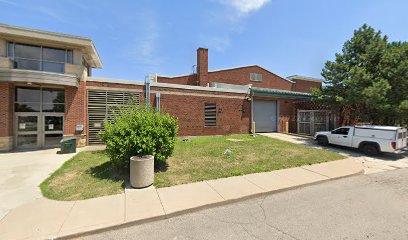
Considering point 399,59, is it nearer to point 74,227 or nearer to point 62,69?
point 74,227

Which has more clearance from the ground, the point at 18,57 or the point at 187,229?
the point at 18,57

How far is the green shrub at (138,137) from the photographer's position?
6285 mm

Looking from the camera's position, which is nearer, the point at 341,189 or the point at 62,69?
the point at 341,189

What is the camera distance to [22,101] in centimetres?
1134

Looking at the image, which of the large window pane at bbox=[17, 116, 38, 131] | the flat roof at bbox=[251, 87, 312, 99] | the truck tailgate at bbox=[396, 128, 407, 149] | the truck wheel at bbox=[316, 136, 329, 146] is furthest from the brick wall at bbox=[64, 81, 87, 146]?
the truck tailgate at bbox=[396, 128, 407, 149]

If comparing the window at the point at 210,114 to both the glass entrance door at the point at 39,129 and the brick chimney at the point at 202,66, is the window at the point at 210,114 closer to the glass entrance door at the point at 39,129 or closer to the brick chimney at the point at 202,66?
the brick chimney at the point at 202,66

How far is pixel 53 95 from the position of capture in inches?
468

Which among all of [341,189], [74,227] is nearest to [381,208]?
[341,189]

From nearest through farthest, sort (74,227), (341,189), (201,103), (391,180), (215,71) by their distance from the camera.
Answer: (74,227)
(341,189)
(391,180)
(201,103)
(215,71)

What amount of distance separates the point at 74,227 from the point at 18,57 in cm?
1231

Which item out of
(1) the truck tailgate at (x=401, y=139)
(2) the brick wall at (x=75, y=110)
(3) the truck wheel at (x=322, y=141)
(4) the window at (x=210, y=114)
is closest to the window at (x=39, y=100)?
(2) the brick wall at (x=75, y=110)

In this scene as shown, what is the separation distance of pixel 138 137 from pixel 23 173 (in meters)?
4.71

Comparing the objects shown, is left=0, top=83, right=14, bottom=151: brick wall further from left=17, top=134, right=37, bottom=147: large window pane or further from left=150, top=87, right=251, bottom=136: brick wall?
left=150, top=87, right=251, bottom=136: brick wall

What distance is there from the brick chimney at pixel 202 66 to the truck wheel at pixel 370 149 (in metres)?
15.8
